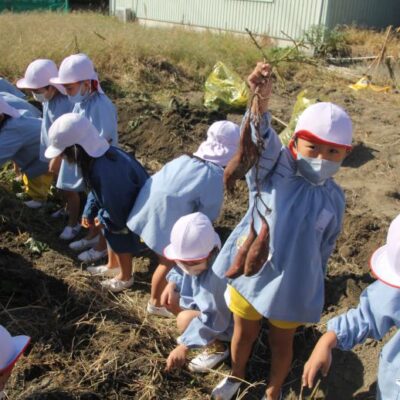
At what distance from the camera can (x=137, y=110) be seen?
725 cm

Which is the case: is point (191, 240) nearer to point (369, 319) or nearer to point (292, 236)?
point (292, 236)

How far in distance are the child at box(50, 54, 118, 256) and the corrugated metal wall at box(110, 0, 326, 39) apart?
915cm

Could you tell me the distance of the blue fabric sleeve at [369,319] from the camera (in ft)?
6.68

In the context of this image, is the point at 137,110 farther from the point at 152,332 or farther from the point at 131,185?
the point at 152,332

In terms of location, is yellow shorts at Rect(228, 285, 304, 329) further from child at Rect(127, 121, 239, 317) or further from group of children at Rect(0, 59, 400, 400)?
child at Rect(127, 121, 239, 317)

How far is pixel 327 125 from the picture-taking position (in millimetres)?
2354

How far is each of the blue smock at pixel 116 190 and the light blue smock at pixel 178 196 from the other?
0.66 ft

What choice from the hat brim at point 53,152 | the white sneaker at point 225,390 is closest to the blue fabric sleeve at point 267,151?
the white sneaker at point 225,390

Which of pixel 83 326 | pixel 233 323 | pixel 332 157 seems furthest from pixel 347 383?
pixel 83 326

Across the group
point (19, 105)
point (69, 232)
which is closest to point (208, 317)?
point (69, 232)

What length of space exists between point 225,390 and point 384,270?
57.5 inches

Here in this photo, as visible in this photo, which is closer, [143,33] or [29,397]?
[29,397]

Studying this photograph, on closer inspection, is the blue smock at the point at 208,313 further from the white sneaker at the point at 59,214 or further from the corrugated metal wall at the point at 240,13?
the corrugated metal wall at the point at 240,13

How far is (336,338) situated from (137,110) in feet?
18.4
